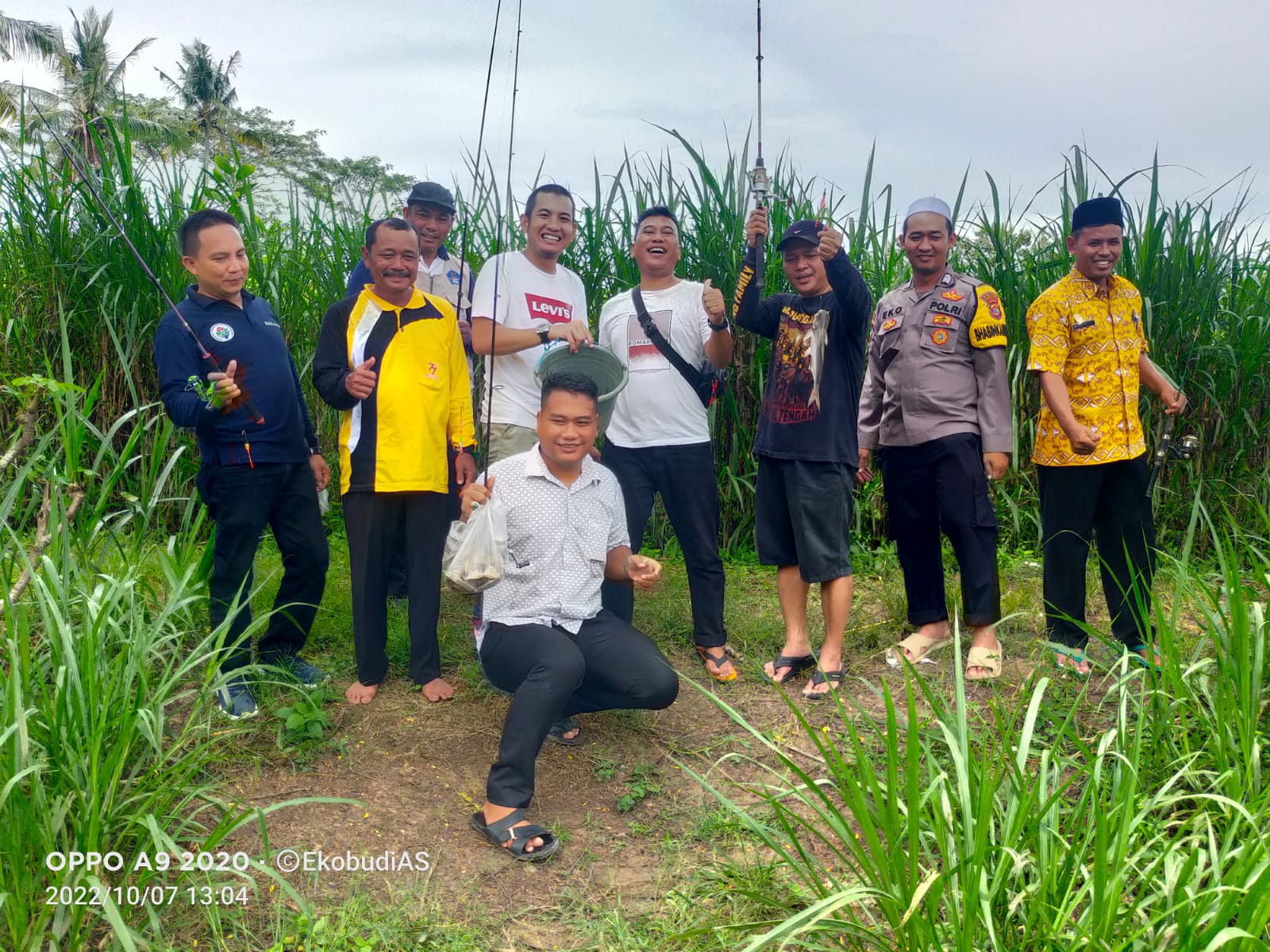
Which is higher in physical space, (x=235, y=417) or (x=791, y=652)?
(x=235, y=417)

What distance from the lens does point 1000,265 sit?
214 inches

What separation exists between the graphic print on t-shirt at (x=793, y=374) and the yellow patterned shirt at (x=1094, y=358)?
80cm

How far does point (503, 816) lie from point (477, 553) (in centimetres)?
73

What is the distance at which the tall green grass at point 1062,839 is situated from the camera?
176 centimetres

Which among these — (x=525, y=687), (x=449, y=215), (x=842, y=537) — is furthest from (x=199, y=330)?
(x=842, y=537)

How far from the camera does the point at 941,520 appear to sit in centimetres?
383

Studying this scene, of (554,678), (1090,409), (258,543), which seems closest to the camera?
(554,678)

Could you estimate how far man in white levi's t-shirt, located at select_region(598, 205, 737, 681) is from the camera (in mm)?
3857

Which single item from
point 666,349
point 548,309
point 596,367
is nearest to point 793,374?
point 666,349

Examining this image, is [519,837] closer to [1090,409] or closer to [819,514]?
[819,514]

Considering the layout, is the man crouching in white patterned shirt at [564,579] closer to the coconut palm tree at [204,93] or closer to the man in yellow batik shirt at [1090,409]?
the man in yellow batik shirt at [1090,409]

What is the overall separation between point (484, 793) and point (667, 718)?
83 cm

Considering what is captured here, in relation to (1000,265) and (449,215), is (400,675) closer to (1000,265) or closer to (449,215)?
(449,215)

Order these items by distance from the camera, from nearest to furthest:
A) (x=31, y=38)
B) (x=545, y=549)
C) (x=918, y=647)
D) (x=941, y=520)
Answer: (x=545, y=549), (x=941, y=520), (x=918, y=647), (x=31, y=38)
